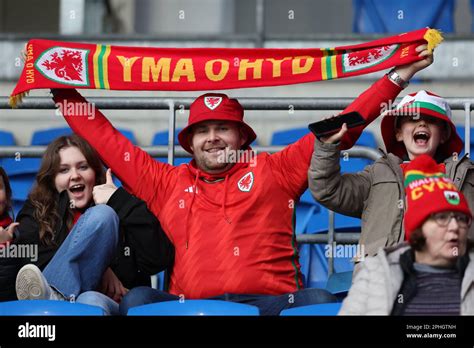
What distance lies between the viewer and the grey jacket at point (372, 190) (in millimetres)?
4668

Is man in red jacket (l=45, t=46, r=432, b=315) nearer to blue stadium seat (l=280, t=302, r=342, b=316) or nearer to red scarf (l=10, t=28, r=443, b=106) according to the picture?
red scarf (l=10, t=28, r=443, b=106)

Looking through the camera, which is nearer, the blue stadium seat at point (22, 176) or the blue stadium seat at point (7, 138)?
the blue stadium seat at point (22, 176)

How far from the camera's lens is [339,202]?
15.6ft

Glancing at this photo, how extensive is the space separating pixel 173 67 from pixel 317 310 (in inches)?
60.6

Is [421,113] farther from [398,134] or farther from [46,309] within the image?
[46,309]

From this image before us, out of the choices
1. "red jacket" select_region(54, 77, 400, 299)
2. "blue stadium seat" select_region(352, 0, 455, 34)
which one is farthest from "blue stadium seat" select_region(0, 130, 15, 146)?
"red jacket" select_region(54, 77, 400, 299)

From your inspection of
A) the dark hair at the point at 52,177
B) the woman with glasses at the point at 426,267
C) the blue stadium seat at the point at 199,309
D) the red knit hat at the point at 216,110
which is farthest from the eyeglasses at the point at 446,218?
the dark hair at the point at 52,177

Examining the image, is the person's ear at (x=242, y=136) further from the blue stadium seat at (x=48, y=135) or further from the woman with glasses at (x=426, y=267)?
the blue stadium seat at (x=48, y=135)

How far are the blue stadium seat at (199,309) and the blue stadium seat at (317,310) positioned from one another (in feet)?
0.40

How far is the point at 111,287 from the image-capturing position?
4.90 m

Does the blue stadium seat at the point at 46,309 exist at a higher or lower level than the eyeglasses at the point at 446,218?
lower

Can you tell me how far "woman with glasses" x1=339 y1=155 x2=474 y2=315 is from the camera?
3.97 metres
